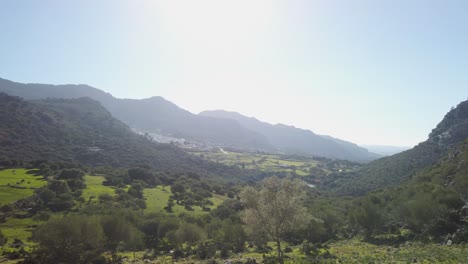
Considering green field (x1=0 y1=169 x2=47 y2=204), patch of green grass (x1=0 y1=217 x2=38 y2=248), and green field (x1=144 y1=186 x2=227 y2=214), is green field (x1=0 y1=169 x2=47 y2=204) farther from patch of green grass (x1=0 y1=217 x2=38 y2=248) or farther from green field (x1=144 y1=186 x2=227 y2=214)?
green field (x1=144 y1=186 x2=227 y2=214)

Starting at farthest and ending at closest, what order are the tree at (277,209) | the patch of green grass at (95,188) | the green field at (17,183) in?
the patch of green grass at (95,188) → the green field at (17,183) → the tree at (277,209)

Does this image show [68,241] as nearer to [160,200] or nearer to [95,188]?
[160,200]

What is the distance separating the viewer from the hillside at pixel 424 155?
136375 mm

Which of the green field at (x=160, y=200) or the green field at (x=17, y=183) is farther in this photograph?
the green field at (x=160, y=200)

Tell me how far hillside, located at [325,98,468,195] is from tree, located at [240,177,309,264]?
116125 mm

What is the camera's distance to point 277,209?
1380 inches

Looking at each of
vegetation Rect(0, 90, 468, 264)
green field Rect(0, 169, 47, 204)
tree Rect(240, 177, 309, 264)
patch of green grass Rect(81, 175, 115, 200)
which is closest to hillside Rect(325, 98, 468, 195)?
vegetation Rect(0, 90, 468, 264)

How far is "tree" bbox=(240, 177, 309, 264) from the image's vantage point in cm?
3506

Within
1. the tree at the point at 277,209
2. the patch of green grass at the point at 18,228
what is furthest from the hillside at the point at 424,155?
the patch of green grass at the point at 18,228

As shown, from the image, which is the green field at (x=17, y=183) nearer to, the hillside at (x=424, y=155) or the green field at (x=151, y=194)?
the green field at (x=151, y=194)

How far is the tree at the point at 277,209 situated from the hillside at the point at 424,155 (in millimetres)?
116125

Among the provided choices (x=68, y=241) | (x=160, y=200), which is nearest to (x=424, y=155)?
(x=160, y=200)

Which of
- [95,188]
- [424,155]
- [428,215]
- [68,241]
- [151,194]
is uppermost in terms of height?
[424,155]

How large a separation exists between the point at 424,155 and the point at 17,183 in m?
176
